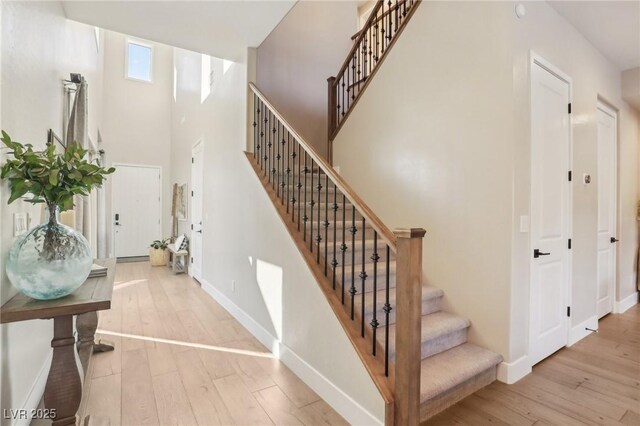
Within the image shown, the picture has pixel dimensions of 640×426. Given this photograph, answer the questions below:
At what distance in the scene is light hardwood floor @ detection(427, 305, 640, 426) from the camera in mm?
1974

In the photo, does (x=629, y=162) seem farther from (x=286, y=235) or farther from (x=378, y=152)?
(x=286, y=235)

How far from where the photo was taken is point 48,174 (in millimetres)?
1403

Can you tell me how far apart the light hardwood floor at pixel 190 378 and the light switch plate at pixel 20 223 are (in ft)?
3.98

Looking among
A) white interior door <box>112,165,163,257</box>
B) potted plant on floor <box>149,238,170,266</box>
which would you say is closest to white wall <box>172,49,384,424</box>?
potted plant on floor <box>149,238,170,266</box>

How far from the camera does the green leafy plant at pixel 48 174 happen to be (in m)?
1.37

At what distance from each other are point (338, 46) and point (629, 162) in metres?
4.57

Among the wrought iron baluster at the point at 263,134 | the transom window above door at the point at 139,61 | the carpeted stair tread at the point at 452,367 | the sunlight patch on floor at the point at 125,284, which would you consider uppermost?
the transom window above door at the point at 139,61

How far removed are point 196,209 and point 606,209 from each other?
5868 mm

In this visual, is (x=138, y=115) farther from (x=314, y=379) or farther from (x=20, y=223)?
(x=314, y=379)

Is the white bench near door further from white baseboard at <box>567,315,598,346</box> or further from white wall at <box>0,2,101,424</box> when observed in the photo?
white baseboard at <box>567,315,598,346</box>

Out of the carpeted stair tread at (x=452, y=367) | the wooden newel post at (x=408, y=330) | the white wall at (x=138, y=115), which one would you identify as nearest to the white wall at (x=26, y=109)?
the wooden newel post at (x=408, y=330)

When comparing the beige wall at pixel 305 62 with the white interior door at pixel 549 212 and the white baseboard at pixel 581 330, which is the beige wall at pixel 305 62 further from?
the white baseboard at pixel 581 330

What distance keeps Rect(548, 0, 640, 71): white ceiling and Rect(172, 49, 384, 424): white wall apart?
10.3ft

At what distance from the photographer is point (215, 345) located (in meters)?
3.03
